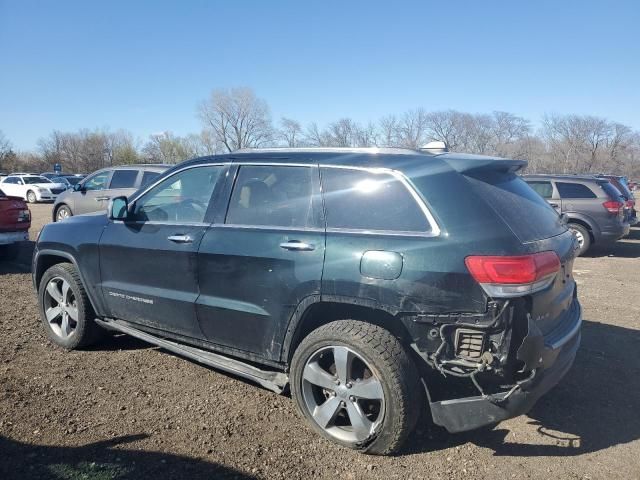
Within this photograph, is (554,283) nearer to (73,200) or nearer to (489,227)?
(489,227)

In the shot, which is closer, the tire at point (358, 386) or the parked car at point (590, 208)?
the tire at point (358, 386)

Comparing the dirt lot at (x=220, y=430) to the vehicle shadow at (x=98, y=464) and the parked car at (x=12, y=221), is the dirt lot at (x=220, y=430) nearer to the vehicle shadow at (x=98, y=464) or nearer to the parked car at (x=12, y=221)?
the vehicle shadow at (x=98, y=464)

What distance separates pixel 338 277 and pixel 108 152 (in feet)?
255

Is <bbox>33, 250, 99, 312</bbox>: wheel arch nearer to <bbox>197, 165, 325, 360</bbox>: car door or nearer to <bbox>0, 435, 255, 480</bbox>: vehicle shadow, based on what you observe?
<bbox>197, 165, 325, 360</bbox>: car door

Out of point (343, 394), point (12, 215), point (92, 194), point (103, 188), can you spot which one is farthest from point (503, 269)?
point (92, 194)

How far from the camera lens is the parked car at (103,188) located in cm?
1198

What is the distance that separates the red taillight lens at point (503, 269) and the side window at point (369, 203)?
0.35 m

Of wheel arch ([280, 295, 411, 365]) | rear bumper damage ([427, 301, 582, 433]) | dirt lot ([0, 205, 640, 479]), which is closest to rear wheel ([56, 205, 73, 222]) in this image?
dirt lot ([0, 205, 640, 479])

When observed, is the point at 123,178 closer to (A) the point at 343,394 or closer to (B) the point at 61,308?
(B) the point at 61,308

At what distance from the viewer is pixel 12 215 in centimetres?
842

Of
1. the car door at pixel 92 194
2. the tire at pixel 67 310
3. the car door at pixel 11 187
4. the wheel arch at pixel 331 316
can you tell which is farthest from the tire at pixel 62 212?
the car door at pixel 11 187

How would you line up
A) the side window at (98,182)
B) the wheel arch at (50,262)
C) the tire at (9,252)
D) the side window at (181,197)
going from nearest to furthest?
the side window at (181,197) → the wheel arch at (50,262) → the tire at (9,252) → the side window at (98,182)

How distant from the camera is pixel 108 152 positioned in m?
73.2

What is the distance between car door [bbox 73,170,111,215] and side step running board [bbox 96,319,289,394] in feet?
29.2
